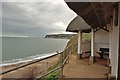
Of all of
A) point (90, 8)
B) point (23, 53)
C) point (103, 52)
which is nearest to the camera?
point (90, 8)

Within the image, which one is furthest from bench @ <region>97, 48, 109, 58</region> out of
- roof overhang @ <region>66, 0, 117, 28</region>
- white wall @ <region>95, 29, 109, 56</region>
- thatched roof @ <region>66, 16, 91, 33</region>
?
roof overhang @ <region>66, 0, 117, 28</region>

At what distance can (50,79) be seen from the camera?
284 inches

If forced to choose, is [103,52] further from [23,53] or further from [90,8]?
[23,53]

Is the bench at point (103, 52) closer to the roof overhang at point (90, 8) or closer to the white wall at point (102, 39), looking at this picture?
the white wall at point (102, 39)

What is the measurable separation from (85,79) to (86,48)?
265 inches

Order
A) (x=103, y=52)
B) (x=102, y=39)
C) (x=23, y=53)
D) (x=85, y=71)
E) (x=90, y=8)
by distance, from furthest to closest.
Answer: (x=23, y=53) → (x=102, y=39) → (x=103, y=52) → (x=85, y=71) → (x=90, y=8)

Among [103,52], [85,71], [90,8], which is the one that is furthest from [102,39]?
[90,8]

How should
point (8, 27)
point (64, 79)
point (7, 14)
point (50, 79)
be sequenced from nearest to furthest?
point (64, 79) < point (50, 79) < point (7, 14) < point (8, 27)

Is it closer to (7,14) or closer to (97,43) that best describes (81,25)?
(97,43)

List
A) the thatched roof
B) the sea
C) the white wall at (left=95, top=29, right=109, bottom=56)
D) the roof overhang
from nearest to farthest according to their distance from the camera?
the roof overhang < the thatched roof < the white wall at (left=95, top=29, right=109, bottom=56) < the sea

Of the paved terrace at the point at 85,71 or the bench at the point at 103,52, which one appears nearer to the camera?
the paved terrace at the point at 85,71

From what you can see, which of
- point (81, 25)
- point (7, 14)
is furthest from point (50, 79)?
point (7, 14)

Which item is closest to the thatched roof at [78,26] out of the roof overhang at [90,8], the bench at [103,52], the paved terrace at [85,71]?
the bench at [103,52]

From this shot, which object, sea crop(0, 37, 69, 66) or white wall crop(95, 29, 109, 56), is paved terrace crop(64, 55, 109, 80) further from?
white wall crop(95, 29, 109, 56)
